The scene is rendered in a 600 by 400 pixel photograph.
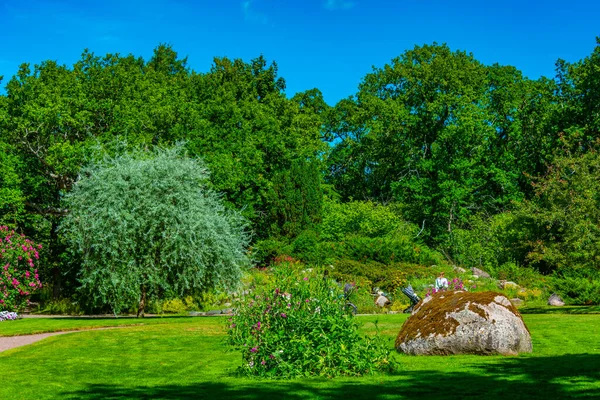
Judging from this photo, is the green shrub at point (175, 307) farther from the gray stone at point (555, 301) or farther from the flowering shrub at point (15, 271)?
the gray stone at point (555, 301)

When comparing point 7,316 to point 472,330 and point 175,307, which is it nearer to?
point 175,307

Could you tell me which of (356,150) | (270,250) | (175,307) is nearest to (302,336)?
(175,307)

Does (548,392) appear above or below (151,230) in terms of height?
below

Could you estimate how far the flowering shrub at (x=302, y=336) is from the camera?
34.1 ft

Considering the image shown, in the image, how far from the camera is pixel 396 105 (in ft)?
163

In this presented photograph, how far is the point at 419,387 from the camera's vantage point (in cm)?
888

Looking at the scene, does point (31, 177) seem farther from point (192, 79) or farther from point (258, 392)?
point (258, 392)

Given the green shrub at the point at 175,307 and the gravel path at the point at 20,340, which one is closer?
the gravel path at the point at 20,340

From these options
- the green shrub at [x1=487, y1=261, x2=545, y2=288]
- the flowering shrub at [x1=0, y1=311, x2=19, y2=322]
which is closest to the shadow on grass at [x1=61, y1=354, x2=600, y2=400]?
Result: the flowering shrub at [x1=0, y1=311, x2=19, y2=322]

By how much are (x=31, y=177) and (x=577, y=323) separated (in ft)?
80.7

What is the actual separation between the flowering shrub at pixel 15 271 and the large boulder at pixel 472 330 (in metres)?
17.9

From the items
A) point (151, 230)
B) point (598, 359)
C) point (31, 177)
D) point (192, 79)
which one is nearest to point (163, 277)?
point (151, 230)

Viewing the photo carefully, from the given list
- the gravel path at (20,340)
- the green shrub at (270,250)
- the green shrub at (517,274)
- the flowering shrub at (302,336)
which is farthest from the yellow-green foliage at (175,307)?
the flowering shrub at (302,336)

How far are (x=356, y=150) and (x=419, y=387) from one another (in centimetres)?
4383
